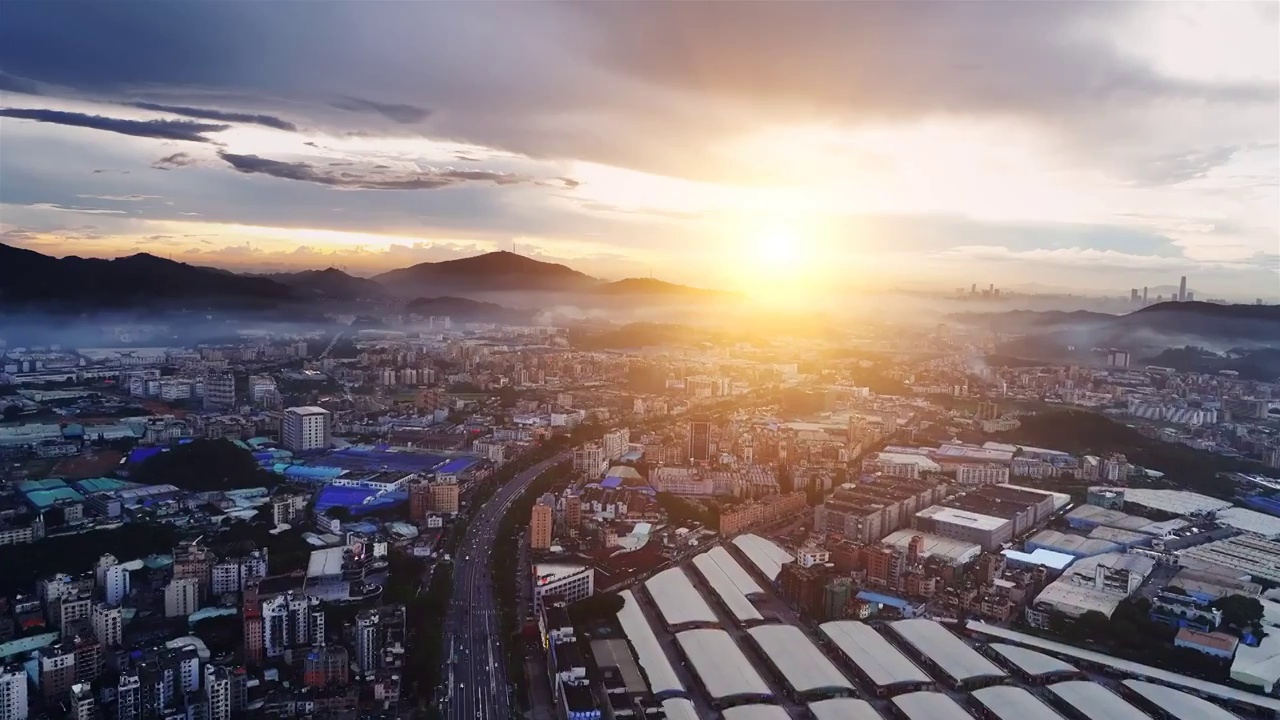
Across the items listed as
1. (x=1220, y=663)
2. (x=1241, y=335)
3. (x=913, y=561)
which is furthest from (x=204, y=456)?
(x=1241, y=335)

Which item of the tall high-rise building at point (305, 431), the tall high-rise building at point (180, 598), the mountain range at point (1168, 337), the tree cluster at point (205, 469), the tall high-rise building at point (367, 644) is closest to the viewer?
the tall high-rise building at point (367, 644)

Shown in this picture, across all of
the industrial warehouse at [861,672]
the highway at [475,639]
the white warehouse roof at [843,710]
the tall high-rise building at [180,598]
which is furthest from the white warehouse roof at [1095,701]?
the tall high-rise building at [180,598]

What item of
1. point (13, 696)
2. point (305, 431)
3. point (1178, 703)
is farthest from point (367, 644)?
point (305, 431)

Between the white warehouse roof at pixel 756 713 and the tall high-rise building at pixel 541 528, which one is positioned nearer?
the white warehouse roof at pixel 756 713

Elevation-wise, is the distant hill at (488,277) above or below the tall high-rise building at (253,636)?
above

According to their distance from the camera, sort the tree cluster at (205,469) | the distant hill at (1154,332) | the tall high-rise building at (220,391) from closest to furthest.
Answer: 1. the tree cluster at (205,469)
2. the tall high-rise building at (220,391)
3. the distant hill at (1154,332)

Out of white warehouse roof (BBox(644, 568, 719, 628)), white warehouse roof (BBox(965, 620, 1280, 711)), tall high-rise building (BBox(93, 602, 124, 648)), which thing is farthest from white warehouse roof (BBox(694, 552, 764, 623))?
tall high-rise building (BBox(93, 602, 124, 648))

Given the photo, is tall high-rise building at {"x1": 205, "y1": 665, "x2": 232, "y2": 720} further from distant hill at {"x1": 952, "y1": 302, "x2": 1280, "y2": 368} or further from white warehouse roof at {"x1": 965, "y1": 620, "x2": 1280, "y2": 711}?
distant hill at {"x1": 952, "y1": 302, "x2": 1280, "y2": 368}

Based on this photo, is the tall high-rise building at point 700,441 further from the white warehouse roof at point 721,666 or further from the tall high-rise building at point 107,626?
the tall high-rise building at point 107,626
